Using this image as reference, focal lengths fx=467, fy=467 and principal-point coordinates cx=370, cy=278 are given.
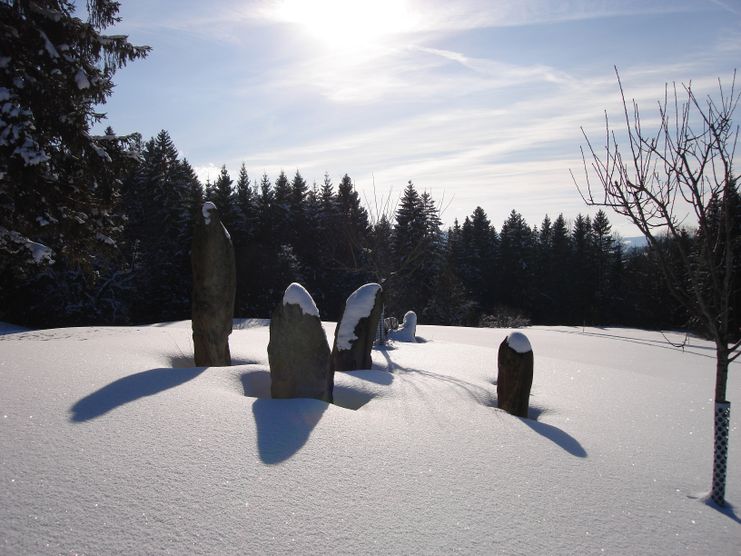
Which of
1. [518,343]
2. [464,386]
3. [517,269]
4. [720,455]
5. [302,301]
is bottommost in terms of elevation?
[464,386]

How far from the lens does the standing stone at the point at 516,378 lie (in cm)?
688

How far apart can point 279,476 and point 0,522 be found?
6.16 ft

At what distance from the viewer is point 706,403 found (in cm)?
813

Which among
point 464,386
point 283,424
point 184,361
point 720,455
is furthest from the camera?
point 184,361

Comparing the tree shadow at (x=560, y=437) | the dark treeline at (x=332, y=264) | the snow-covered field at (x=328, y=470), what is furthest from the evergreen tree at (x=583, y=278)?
the tree shadow at (x=560, y=437)

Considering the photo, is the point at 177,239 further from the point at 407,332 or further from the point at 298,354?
the point at 298,354

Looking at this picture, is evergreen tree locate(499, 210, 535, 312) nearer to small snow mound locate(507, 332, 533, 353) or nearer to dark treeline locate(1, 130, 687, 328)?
dark treeline locate(1, 130, 687, 328)

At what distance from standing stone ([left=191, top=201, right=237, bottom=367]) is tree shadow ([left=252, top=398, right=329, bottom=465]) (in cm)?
337

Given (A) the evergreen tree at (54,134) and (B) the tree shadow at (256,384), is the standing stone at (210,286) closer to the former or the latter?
(B) the tree shadow at (256,384)

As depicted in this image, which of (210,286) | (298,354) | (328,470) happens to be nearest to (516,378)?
(298,354)

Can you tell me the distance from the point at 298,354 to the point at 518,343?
10.9 ft

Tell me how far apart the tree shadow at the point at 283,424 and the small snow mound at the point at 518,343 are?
122 inches

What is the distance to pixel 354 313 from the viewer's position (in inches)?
369

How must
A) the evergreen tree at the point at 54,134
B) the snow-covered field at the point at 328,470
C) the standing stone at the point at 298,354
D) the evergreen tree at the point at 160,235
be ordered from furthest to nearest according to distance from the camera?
the evergreen tree at the point at 160,235 → the evergreen tree at the point at 54,134 → the standing stone at the point at 298,354 → the snow-covered field at the point at 328,470
